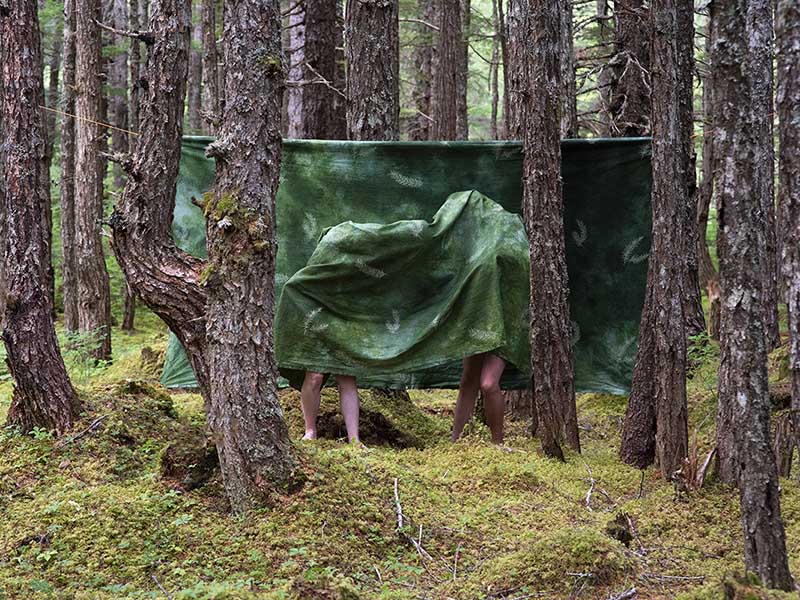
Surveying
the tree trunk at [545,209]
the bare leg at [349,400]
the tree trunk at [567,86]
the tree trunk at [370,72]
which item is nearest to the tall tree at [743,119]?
the tree trunk at [545,209]

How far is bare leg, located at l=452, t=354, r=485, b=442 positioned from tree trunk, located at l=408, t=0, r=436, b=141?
1078 centimetres

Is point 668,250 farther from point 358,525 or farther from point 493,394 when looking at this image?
point 358,525

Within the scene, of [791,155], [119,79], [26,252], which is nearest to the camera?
[791,155]

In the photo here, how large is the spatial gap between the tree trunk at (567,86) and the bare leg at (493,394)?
235cm

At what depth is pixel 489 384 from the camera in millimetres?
6727

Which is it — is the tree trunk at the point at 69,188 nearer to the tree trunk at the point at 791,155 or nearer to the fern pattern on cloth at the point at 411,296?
the fern pattern on cloth at the point at 411,296

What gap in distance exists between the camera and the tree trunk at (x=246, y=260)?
4.82 meters

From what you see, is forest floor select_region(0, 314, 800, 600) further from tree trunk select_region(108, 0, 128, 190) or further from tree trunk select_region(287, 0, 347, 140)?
tree trunk select_region(108, 0, 128, 190)

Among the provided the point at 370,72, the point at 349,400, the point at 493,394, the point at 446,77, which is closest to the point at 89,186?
the point at 370,72

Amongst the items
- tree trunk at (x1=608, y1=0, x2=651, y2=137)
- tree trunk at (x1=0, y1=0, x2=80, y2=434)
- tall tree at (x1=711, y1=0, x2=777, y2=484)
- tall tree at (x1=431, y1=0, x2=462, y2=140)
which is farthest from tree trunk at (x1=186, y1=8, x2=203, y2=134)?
tall tree at (x1=711, y1=0, x2=777, y2=484)

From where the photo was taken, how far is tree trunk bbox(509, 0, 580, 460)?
250 inches

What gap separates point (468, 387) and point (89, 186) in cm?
614

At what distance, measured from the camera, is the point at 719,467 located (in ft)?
18.9

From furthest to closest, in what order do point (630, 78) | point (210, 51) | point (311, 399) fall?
point (210, 51) < point (630, 78) < point (311, 399)
